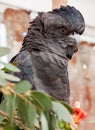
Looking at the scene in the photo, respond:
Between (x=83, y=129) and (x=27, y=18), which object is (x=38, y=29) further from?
(x=83, y=129)

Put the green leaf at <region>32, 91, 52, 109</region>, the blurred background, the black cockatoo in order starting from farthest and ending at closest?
the blurred background, the black cockatoo, the green leaf at <region>32, 91, 52, 109</region>

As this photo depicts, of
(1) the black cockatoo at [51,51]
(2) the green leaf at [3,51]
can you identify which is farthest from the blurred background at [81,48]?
(2) the green leaf at [3,51]

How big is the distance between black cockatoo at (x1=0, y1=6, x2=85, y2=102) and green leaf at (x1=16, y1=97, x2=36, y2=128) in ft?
1.26

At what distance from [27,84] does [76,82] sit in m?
1.66

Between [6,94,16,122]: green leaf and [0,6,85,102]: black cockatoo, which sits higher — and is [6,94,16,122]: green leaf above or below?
below

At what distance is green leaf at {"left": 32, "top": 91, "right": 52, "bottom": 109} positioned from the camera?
0.42 m

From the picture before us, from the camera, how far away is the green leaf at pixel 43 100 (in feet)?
1.38

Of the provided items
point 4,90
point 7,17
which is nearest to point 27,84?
point 4,90

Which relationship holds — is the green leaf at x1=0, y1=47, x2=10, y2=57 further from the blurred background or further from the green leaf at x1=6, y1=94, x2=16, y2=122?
the blurred background

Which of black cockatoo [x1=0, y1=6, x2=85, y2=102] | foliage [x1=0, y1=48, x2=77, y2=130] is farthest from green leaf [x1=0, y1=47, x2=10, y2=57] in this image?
black cockatoo [x1=0, y1=6, x2=85, y2=102]

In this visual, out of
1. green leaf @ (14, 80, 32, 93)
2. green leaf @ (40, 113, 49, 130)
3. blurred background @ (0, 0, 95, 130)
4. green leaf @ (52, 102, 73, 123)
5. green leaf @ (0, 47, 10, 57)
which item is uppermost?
blurred background @ (0, 0, 95, 130)

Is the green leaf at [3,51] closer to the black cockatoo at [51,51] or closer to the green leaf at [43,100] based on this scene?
the green leaf at [43,100]

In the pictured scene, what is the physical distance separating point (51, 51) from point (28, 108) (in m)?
0.44

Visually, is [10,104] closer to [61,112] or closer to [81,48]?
[61,112]
